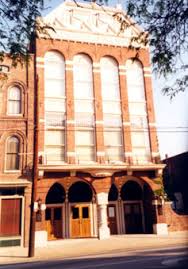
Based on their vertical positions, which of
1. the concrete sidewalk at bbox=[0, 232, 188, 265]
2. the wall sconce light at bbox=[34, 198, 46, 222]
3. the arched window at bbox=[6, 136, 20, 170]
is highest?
the arched window at bbox=[6, 136, 20, 170]

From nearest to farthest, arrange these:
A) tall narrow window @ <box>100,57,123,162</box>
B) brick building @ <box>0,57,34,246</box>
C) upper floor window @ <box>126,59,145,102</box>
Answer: brick building @ <box>0,57,34,246</box> → tall narrow window @ <box>100,57,123,162</box> → upper floor window @ <box>126,59,145,102</box>

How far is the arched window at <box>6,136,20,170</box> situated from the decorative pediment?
830 centimetres

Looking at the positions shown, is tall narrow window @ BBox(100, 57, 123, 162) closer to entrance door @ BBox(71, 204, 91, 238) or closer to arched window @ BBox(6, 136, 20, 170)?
entrance door @ BBox(71, 204, 91, 238)

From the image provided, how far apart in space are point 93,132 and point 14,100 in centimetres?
591

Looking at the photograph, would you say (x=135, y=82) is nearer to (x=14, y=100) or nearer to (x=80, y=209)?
(x=14, y=100)

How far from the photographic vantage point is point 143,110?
25250 millimetres

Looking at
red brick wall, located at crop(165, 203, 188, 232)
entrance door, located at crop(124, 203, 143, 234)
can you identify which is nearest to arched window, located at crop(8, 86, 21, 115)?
entrance door, located at crop(124, 203, 143, 234)

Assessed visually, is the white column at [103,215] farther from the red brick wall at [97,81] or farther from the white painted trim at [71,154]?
the white painted trim at [71,154]

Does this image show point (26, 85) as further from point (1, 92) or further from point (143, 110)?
point (143, 110)

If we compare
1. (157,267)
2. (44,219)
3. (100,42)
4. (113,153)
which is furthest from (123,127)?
(157,267)

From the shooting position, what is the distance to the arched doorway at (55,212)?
2218cm

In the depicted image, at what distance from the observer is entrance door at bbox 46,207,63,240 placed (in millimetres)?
22094

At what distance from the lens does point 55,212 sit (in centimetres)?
2262

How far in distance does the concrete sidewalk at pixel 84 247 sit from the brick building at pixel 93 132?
1346 millimetres
